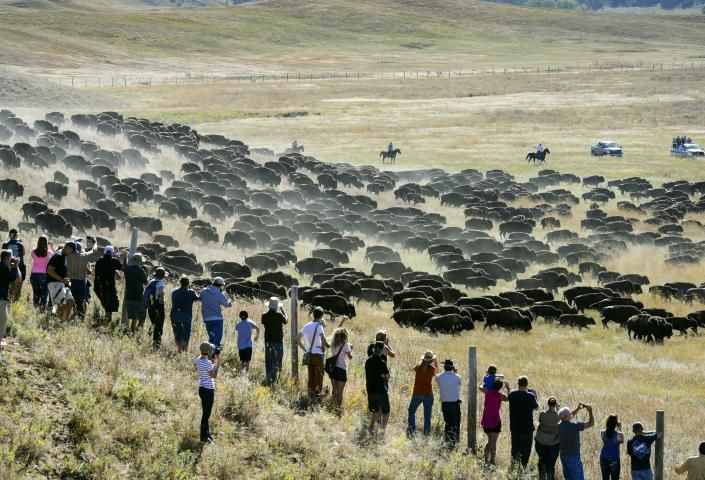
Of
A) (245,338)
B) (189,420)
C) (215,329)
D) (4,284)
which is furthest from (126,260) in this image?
(189,420)

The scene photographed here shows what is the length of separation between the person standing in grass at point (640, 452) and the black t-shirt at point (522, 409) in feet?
4.76

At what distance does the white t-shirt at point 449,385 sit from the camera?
49.8ft

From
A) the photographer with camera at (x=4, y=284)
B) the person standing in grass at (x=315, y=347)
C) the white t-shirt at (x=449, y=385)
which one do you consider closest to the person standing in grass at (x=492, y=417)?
the white t-shirt at (x=449, y=385)

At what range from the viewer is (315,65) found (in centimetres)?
14212

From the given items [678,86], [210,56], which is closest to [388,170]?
[678,86]

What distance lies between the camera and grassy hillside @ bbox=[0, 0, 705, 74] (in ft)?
446

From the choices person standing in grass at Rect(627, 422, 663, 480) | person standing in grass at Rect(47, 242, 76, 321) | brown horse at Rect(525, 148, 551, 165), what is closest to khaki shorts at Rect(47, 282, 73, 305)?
person standing in grass at Rect(47, 242, 76, 321)

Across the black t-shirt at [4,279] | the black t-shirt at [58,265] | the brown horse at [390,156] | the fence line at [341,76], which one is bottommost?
the brown horse at [390,156]

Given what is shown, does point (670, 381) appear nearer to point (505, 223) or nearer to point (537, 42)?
point (505, 223)

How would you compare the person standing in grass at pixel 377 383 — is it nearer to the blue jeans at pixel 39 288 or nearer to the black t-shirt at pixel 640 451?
the black t-shirt at pixel 640 451

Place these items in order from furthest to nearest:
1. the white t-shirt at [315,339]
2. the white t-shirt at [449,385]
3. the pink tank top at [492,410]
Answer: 1. the white t-shirt at [315,339]
2. the white t-shirt at [449,385]
3. the pink tank top at [492,410]

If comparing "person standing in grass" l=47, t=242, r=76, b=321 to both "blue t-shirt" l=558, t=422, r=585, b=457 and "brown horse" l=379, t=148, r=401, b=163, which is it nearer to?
"blue t-shirt" l=558, t=422, r=585, b=457

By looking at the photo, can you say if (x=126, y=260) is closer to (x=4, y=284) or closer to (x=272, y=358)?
(x=272, y=358)

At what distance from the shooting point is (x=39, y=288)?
1756 centimetres
